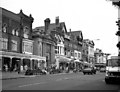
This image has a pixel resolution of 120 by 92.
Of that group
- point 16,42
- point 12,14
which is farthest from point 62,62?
point 12,14

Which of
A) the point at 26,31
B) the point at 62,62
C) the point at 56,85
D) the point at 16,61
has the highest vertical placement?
the point at 26,31

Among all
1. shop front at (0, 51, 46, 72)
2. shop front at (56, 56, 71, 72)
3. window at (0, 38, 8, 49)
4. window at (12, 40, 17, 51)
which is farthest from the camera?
shop front at (56, 56, 71, 72)

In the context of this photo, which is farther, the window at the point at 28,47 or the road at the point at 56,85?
the window at the point at 28,47

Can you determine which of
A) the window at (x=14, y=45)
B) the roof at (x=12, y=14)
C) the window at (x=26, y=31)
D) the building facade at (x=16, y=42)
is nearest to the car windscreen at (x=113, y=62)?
the building facade at (x=16, y=42)

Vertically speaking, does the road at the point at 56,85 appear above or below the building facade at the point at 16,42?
below

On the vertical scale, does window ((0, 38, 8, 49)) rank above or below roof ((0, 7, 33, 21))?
below

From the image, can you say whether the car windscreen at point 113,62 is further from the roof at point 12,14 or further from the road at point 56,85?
the roof at point 12,14

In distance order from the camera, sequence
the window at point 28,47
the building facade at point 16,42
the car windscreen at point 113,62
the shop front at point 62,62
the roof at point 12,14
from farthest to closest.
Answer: the shop front at point 62,62, the window at point 28,47, the roof at point 12,14, the building facade at point 16,42, the car windscreen at point 113,62

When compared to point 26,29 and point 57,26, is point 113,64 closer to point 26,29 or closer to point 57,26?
point 26,29

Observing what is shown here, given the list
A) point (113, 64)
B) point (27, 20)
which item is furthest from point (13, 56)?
point (113, 64)

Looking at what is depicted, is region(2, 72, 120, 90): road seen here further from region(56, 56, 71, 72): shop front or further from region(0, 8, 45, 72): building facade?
region(56, 56, 71, 72): shop front

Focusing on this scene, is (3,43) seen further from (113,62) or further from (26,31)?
(113,62)

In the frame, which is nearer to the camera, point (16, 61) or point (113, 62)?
point (113, 62)

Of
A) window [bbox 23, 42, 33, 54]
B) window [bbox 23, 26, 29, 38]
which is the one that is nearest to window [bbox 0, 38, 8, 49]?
window [bbox 23, 42, 33, 54]
